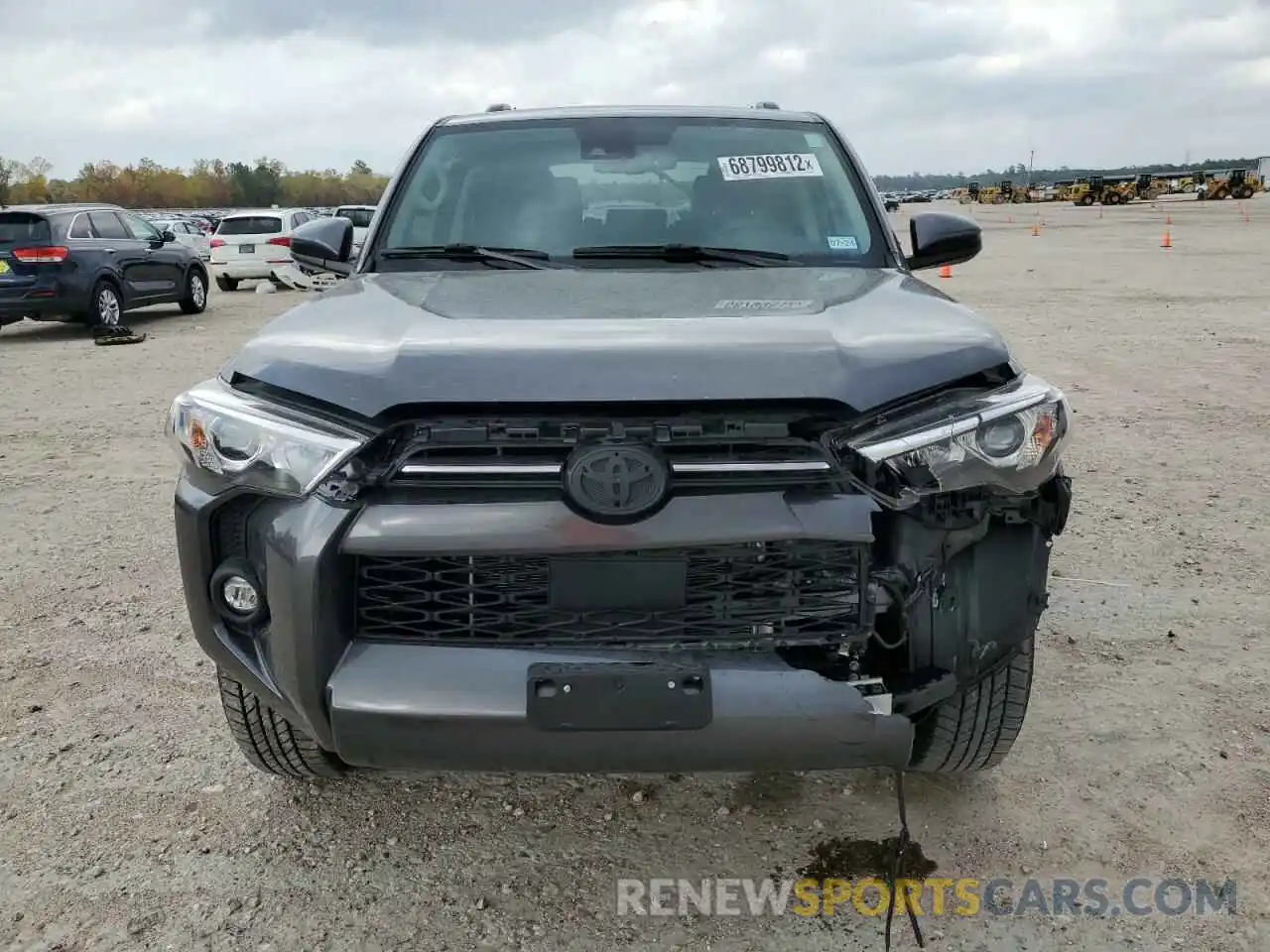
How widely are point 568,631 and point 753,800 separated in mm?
930

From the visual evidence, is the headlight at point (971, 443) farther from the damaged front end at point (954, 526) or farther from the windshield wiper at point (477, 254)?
the windshield wiper at point (477, 254)

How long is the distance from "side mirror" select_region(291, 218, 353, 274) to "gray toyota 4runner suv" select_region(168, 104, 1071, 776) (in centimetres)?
150

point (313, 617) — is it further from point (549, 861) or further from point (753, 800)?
point (753, 800)

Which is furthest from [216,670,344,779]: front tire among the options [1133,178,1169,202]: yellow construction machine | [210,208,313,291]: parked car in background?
[1133,178,1169,202]: yellow construction machine

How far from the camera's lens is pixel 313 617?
6.28ft

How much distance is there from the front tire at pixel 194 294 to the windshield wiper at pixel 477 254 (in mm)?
12606

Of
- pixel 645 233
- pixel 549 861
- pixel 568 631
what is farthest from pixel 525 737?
pixel 645 233

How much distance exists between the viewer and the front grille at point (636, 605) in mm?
1971

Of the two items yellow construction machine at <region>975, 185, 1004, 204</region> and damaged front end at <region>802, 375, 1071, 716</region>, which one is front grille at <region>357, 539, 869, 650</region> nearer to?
damaged front end at <region>802, 375, 1071, 716</region>

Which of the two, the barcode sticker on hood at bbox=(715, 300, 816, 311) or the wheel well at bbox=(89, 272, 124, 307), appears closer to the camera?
the barcode sticker on hood at bbox=(715, 300, 816, 311)

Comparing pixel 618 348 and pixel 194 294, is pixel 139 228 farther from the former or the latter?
pixel 618 348
